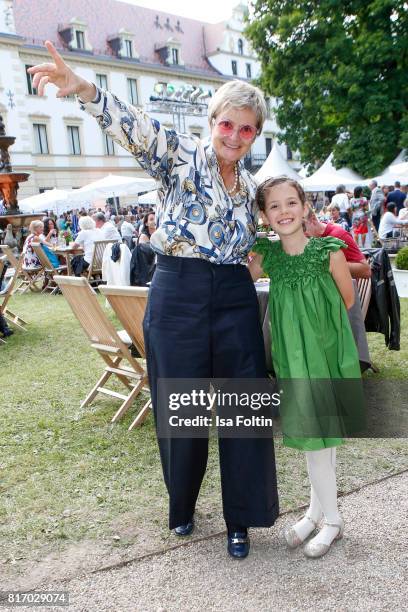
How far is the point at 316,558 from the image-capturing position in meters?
2.56

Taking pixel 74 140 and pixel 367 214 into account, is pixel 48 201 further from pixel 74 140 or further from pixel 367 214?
pixel 74 140

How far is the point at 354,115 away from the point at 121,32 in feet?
86.7

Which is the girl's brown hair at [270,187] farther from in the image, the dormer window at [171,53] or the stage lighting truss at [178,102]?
the dormer window at [171,53]

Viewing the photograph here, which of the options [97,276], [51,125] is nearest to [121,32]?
[51,125]

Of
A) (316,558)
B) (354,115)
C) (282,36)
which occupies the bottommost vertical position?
(316,558)

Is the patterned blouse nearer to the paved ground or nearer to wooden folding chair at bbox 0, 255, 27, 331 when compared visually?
the paved ground

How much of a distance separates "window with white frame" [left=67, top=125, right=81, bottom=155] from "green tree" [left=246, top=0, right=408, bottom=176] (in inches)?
724

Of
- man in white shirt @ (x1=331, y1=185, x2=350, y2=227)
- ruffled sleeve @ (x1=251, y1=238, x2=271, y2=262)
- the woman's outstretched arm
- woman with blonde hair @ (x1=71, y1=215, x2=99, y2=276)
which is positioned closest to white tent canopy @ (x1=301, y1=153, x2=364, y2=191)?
man in white shirt @ (x1=331, y1=185, x2=350, y2=227)

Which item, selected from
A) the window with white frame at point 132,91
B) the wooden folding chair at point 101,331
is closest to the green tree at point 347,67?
the wooden folding chair at point 101,331

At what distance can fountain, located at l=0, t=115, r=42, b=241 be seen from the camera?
13633mm

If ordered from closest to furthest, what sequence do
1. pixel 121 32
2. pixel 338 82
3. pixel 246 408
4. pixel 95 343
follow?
1. pixel 246 408
2. pixel 95 343
3. pixel 338 82
4. pixel 121 32

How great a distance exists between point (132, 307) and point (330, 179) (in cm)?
1698

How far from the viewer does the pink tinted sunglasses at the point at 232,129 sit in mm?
2434

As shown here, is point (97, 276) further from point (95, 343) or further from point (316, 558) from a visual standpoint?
point (316, 558)
